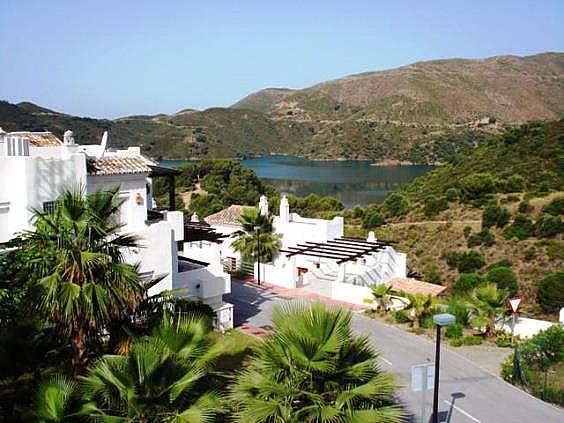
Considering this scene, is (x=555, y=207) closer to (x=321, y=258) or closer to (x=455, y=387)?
(x=321, y=258)

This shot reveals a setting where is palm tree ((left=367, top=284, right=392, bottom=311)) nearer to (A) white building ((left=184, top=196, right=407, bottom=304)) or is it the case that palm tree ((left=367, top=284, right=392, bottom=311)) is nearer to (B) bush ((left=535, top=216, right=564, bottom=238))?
(A) white building ((left=184, top=196, right=407, bottom=304))

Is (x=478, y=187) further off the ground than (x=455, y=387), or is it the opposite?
(x=478, y=187)

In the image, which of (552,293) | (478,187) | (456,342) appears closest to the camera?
(456,342)

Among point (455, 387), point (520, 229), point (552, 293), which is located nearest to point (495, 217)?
point (520, 229)

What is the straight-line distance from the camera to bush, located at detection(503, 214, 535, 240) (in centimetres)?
4005

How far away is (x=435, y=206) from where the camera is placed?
51.8 meters

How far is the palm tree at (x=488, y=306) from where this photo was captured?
19.0m

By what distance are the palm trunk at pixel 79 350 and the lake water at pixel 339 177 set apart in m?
79.2

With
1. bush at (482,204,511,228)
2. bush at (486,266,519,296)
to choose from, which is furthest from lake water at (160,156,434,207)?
bush at (486,266,519,296)

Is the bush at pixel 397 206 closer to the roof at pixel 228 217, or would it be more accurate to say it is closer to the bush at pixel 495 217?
the bush at pixel 495 217

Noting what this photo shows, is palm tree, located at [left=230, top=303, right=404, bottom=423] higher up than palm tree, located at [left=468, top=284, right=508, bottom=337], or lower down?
higher up

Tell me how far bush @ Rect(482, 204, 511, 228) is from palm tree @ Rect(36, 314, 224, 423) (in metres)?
38.2

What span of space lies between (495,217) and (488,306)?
85.1 feet

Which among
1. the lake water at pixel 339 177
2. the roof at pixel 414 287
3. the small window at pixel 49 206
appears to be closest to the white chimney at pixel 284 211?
the roof at pixel 414 287
